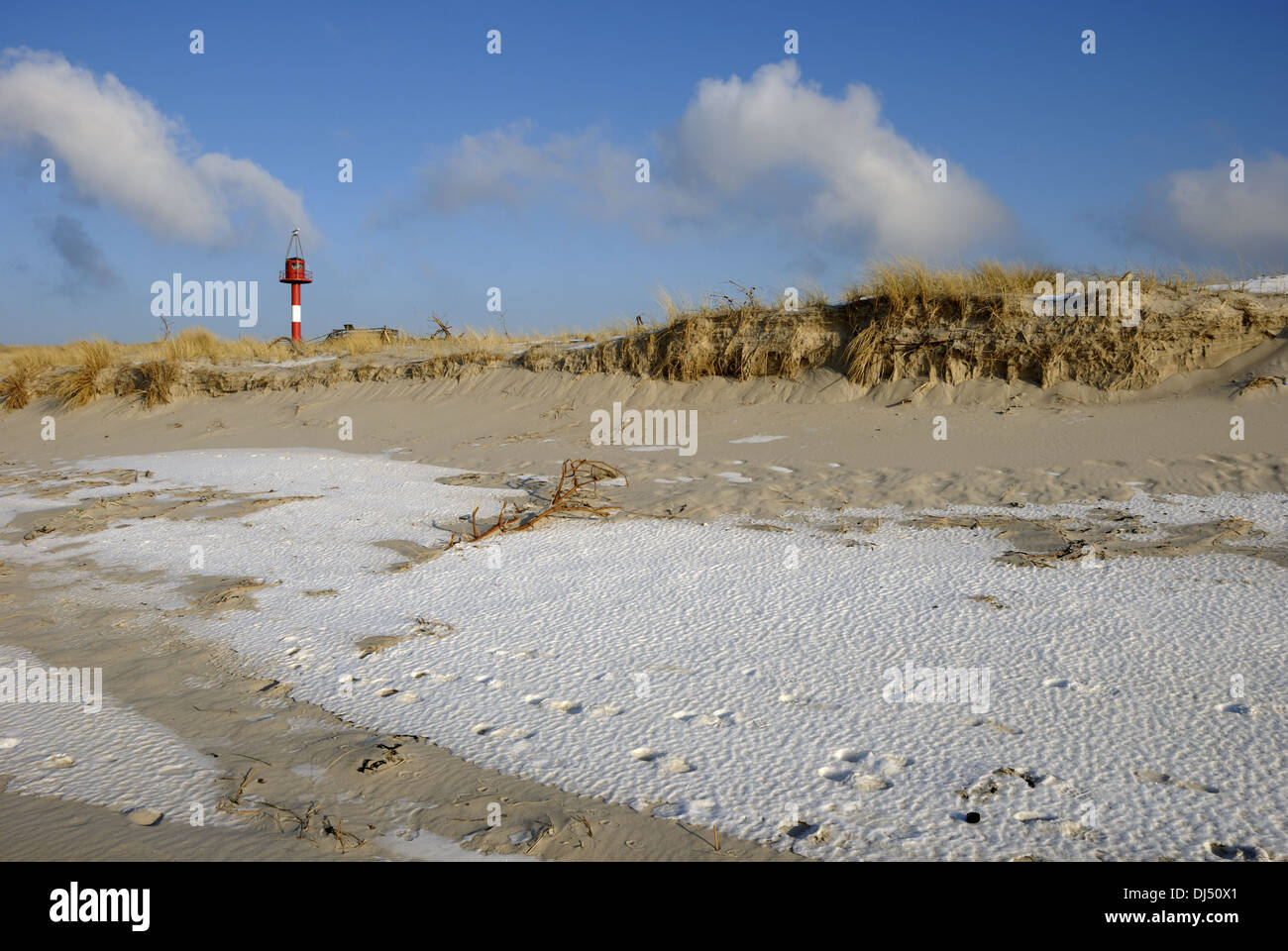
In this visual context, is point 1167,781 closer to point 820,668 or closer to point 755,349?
point 820,668

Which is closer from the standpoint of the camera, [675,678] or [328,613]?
[675,678]

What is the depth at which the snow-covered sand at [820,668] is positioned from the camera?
206cm

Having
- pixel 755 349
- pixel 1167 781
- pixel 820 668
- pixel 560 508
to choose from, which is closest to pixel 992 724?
pixel 1167 781

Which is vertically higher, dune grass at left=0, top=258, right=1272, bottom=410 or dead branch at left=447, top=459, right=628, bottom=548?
dune grass at left=0, top=258, right=1272, bottom=410

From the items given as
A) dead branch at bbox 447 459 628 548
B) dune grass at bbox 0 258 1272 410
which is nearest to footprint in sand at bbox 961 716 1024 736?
dead branch at bbox 447 459 628 548

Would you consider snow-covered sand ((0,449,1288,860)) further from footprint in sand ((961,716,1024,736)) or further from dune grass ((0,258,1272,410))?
dune grass ((0,258,1272,410))

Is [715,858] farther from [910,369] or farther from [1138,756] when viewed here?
[910,369]

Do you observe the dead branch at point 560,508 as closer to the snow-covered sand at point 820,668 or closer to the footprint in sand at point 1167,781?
the snow-covered sand at point 820,668

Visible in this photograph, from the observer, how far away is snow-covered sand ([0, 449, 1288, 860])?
6.75ft

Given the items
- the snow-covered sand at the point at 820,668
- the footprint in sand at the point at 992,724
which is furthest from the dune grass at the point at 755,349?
the footprint in sand at the point at 992,724
